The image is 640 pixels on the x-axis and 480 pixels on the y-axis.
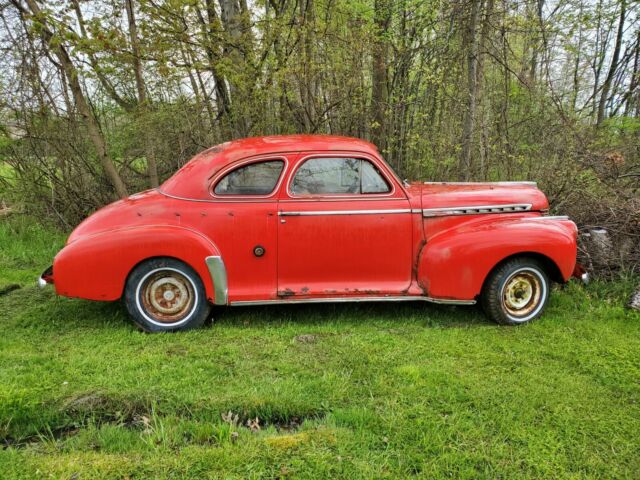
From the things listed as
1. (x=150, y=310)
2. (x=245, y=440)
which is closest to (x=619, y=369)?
(x=245, y=440)

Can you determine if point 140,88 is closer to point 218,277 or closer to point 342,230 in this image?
point 218,277

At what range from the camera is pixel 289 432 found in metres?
2.80

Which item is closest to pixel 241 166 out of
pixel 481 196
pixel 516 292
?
pixel 481 196

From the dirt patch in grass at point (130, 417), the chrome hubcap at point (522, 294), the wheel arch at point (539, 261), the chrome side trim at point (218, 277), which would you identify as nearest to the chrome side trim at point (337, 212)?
the chrome side trim at point (218, 277)

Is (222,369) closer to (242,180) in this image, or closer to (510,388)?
(242,180)

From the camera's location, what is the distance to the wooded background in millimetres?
6215

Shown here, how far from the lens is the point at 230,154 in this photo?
4379 millimetres

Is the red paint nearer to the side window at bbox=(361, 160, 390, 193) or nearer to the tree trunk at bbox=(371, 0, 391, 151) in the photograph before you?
the side window at bbox=(361, 160, 390, 193)

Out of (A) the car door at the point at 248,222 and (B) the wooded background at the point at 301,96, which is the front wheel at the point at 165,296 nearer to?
(A) the car door at the point at 248,222

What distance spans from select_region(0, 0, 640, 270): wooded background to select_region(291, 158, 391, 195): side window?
267cm

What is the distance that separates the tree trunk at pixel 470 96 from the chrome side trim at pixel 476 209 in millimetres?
2991

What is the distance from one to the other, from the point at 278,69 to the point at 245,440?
529 centimetres

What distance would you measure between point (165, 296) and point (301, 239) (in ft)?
4.56

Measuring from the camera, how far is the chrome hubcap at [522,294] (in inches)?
171
